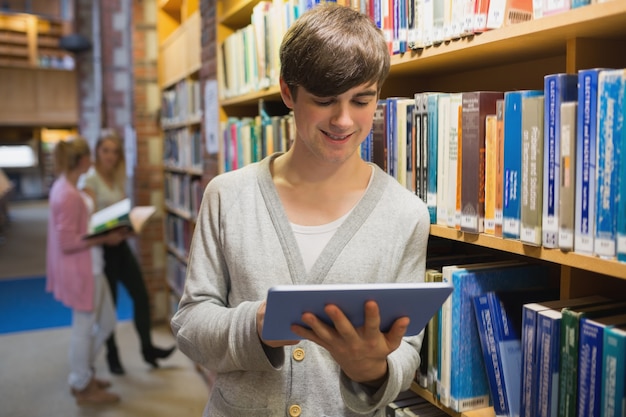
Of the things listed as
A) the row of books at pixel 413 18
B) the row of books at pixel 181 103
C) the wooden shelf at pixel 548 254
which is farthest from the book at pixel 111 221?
the wooden shelf at pixel 548 254

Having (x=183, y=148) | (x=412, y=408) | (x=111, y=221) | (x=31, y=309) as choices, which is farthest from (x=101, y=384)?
(x=412, y=408)

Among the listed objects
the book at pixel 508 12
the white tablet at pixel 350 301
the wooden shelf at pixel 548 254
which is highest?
the book at pixel 508 12

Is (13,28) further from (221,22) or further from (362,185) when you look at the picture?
(362,185)

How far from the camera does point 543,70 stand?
1446 mm

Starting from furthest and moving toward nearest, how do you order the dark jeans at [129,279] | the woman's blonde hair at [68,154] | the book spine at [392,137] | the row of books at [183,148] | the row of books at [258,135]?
the row of books at [183,148]
the dark jeans at [129,279]
the woman's blonde hair at [68,154]
the row of books at [258,135]
the book spine at [392,137]

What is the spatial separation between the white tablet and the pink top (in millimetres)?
2715

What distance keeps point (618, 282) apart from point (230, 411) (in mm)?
813

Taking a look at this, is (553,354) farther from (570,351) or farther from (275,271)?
(275,271)

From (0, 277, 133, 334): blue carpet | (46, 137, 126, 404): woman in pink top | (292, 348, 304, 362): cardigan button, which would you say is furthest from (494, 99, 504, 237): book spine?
(0, 277, 133, 334): blue carpet

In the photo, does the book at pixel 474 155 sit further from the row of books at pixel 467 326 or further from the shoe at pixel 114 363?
the shoe at pixel 114 363

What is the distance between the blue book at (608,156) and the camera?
0.91 m

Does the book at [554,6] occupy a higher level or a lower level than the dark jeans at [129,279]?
higher

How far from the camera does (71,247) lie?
11.1 ft

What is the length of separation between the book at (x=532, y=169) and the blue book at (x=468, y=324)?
0.20 meters
